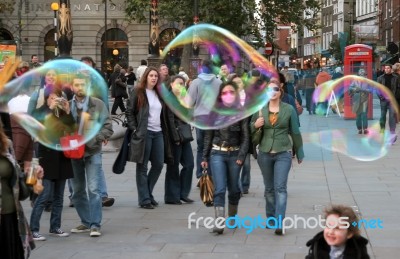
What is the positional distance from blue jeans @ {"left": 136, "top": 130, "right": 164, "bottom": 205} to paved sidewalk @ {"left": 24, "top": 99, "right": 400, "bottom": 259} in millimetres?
242

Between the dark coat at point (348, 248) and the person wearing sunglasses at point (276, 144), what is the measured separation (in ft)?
12.3

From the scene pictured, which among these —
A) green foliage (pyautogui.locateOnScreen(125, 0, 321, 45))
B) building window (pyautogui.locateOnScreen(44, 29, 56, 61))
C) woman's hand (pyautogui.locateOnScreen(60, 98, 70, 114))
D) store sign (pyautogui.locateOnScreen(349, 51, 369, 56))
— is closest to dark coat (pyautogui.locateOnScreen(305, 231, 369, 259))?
woman's hand (pyautogui.locateOnScreen(60, 98, 70, 114))

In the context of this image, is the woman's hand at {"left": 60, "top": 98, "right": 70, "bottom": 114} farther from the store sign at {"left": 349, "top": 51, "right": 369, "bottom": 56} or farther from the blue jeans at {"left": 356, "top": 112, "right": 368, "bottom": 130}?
the store sign at {"left": 349, "top": 51, "right": 369, "bottom": 56}

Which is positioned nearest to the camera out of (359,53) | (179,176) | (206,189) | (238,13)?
(206,189)

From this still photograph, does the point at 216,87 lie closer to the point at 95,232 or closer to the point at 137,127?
the point at 137,127

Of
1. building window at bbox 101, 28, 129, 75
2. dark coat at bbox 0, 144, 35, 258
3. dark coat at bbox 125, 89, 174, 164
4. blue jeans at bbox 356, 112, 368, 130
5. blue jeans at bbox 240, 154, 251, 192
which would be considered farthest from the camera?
building window at bbox 101, 28, 129, 75

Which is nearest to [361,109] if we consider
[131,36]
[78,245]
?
[78,245]

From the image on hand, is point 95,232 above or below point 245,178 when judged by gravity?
below

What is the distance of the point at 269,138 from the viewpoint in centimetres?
941

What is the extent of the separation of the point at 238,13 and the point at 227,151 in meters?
36.5

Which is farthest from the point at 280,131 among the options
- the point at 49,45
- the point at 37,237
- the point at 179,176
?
the point at 49,45

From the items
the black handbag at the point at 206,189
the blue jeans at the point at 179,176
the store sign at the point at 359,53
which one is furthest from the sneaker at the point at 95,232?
the store sign at the point at 359,53

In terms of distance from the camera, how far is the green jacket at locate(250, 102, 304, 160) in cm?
935

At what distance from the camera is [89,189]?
941cm
